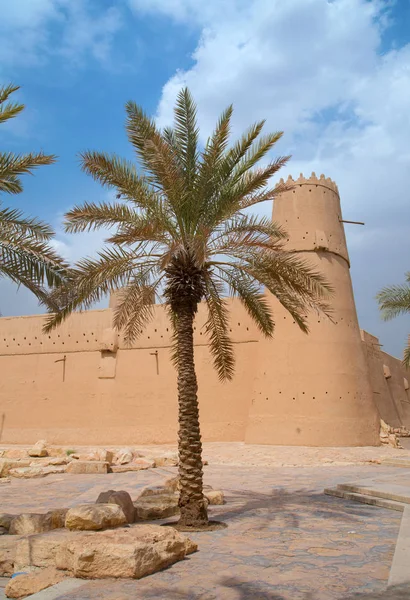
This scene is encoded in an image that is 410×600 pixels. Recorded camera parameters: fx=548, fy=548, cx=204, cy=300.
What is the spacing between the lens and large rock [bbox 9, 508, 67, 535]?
625 cm

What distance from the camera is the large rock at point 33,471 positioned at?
485 inches

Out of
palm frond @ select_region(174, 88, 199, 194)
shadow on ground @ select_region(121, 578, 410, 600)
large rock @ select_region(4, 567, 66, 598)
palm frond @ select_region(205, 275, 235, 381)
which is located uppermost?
palm frond @ select_region(174, 88, 199, 194)

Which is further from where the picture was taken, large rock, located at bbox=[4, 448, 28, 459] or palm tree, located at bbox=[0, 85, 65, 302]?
large rock, located at bbox=[4, 448, 28, 459]

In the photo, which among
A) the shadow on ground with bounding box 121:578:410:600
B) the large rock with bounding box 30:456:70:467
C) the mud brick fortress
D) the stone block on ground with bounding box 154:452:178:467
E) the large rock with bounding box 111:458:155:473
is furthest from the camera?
the mud brick fortress

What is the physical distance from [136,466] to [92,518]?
309 inches

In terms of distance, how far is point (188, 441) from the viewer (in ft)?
22.8

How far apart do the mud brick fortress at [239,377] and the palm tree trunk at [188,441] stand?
368 inches

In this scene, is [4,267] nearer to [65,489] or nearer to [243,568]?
[243,568]

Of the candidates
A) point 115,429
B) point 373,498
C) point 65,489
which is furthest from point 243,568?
point 115,429

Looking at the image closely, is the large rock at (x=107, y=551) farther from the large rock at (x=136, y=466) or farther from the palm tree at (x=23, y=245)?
the large rock at (x=136, y=466)

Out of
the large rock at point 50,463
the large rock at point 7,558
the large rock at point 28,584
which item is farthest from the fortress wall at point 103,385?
the large rock at point 28,584

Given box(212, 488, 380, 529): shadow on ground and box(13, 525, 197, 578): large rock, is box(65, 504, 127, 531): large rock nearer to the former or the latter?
box(13, 525, 197, 578): large rock

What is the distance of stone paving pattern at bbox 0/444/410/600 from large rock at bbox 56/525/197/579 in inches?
4.0

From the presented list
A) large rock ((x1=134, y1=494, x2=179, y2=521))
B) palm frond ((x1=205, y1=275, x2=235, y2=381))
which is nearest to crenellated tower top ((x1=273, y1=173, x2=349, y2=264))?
palm frond ((x1=205, y1=275, x2=235, y2=381))
